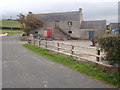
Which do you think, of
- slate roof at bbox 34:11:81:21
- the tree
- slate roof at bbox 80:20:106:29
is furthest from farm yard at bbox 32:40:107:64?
slate roof at bbox 34:11:81:21

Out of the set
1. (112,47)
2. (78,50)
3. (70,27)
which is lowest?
(78,50)

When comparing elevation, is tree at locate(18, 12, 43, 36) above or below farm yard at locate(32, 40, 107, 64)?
above

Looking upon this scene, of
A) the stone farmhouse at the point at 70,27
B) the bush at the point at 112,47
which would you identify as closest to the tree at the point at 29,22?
the stone farmhouse at the point at 70,27

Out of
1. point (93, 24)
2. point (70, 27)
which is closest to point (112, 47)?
point (70, 27)

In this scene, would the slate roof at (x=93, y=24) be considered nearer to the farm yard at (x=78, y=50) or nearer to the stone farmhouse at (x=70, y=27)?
the stone farmhouse at (x=70, y=27)

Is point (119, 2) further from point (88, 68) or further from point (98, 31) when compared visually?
point (98, 31)

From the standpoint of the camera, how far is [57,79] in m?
5.27

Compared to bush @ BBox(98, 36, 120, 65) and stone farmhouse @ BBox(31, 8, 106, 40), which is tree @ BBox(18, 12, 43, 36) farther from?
bush @ BBox(98, 36, 120, 65)

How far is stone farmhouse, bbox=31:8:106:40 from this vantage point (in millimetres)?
31547

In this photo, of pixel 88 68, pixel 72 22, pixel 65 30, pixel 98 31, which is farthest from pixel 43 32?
pixel 88 68

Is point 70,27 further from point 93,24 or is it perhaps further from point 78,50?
point 78,50

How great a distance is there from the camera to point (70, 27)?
109 ft

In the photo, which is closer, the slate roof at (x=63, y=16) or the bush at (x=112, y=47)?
the bush at (x=112, y=47)

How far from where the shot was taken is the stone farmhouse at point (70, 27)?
31547 millimetres
